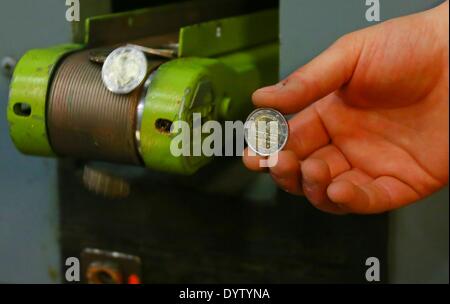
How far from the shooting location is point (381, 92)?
3.47 ft

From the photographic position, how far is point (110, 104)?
1.03 metres

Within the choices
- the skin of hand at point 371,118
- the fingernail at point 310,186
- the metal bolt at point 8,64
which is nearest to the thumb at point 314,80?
the skin of hand at point 371,118

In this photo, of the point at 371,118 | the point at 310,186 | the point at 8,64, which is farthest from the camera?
the point at 8,64

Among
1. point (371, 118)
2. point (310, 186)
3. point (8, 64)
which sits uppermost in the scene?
point (8, 64)

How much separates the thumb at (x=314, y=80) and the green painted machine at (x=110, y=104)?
13 cm

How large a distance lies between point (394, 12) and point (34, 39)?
2.35ft

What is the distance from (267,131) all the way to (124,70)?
Answer: 0.26 metres

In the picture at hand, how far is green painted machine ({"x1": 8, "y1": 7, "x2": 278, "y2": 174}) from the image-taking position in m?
1.01

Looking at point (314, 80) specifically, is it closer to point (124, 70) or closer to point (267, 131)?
point (267, 131)

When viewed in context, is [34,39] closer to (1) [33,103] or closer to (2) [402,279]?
(1) [33,103]

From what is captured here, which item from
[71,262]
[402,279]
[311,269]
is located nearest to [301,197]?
[311,269]

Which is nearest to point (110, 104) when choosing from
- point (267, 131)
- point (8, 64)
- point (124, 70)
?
point (124, 70)

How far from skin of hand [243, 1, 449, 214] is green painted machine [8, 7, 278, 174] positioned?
0.41ft

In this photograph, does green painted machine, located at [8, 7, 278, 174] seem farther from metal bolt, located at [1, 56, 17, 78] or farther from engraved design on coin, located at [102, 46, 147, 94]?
metal bolt, located at [1, 56, 17, 78]
